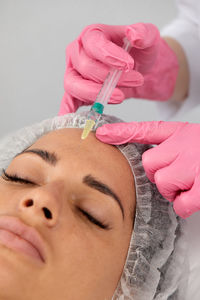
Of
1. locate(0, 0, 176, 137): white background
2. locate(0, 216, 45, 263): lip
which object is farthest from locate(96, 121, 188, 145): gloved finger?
locate(0, 0, 176, 137): white background

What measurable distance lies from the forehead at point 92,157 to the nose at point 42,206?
0.14m

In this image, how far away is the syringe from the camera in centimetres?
135

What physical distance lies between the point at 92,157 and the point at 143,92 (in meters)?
0.81

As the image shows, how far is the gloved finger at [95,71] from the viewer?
152 cm

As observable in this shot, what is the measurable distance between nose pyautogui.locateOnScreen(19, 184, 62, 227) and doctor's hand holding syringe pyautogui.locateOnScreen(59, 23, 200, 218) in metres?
0.34

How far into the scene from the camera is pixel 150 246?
1.36 metres

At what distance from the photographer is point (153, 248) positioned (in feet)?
4.48

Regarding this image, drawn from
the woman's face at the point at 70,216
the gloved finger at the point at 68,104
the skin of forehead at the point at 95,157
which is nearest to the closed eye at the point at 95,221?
the woman's face at the point at 70,216

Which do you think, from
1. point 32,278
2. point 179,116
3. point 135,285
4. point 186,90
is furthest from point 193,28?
point 32,278

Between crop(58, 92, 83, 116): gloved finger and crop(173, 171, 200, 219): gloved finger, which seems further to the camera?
crop(58, 92, 83, 116): gloved finger

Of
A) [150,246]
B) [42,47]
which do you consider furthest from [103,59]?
[42,47]

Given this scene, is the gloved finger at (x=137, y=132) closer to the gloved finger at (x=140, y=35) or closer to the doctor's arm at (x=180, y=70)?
the gloved finger at (x=140, y=35)

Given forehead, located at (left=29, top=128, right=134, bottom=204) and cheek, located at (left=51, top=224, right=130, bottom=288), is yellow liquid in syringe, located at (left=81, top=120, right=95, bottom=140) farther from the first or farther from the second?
cheek, located at (left=51, top=224, right=130, bottom=288)

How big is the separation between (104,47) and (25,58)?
1293 mm
